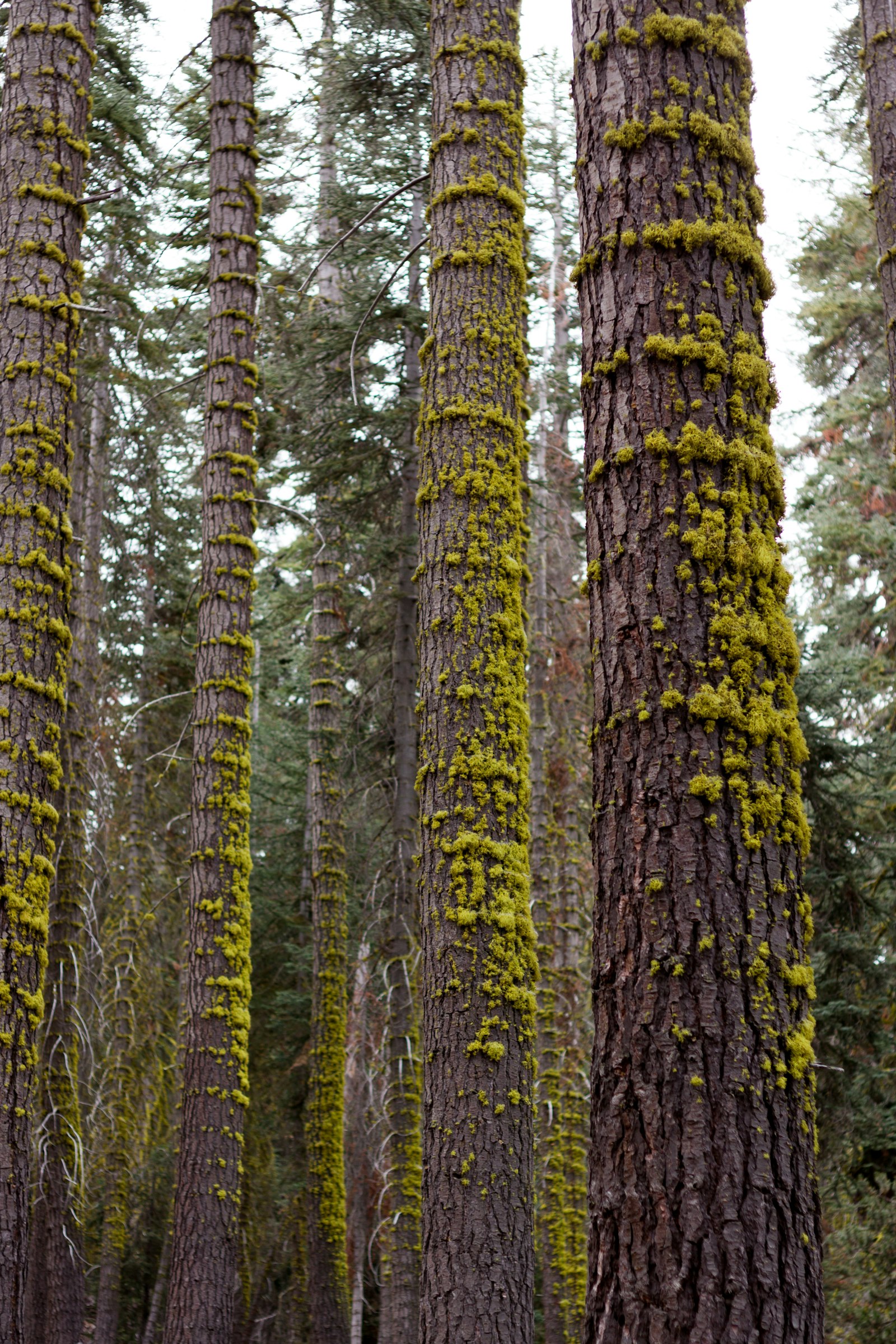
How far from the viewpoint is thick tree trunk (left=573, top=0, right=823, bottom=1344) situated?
2455mm

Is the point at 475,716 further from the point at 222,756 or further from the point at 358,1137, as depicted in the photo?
the point at 358,1137

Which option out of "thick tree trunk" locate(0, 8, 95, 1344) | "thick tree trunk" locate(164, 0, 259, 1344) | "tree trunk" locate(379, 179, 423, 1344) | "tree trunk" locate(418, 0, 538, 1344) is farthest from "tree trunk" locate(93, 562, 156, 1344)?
"tree trunk" locate(418, 0, 538, 1344)

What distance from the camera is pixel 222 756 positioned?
827 centimetres

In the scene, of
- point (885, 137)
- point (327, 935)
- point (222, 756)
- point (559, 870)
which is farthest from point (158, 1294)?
point (885, 137)

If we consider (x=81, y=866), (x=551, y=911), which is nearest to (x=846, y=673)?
(x=551, y=911)

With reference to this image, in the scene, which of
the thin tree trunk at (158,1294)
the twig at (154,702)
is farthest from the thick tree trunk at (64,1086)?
the thin tree trunk at (158,1294)

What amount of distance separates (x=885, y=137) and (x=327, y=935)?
9.10 meters

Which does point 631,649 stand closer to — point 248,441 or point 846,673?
point 248,441

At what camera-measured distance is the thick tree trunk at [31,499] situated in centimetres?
549

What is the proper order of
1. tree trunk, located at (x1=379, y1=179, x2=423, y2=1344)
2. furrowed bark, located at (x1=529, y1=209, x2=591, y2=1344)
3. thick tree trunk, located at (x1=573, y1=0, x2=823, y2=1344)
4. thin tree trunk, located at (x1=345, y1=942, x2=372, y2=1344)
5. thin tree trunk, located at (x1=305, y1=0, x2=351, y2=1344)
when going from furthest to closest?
thin tree trunk, located at (x1=345, y1=942, x2=372, y2=1344), furrowed bark, located at (x1=529, y1=209, x2=591, y2=1344), thin tree trunk, located at (x1=305, y1=0, x2=351, y2=1344), tree trunk, located at (x1=379, y1=179, x2=423, y2=1344), thick tree trunk, located at (x1=573, y1=0, x2=823, y2=1344)

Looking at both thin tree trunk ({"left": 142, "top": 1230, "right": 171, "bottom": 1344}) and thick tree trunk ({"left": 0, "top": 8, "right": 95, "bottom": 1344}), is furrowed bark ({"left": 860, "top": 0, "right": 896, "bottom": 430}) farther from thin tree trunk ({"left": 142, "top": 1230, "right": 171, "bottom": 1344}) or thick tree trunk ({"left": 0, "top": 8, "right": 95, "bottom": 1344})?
thin tree trunk ({"left": 142, "top": 1230, "right": 171, "bottom": 1344})

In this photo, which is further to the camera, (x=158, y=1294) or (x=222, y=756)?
(x=158, y=1294)

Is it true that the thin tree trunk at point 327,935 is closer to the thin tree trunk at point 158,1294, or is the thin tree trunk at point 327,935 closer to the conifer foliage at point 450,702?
the conifer foliage at point 450,702

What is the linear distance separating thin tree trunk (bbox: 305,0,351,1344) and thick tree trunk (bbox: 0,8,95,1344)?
432 centimetres
